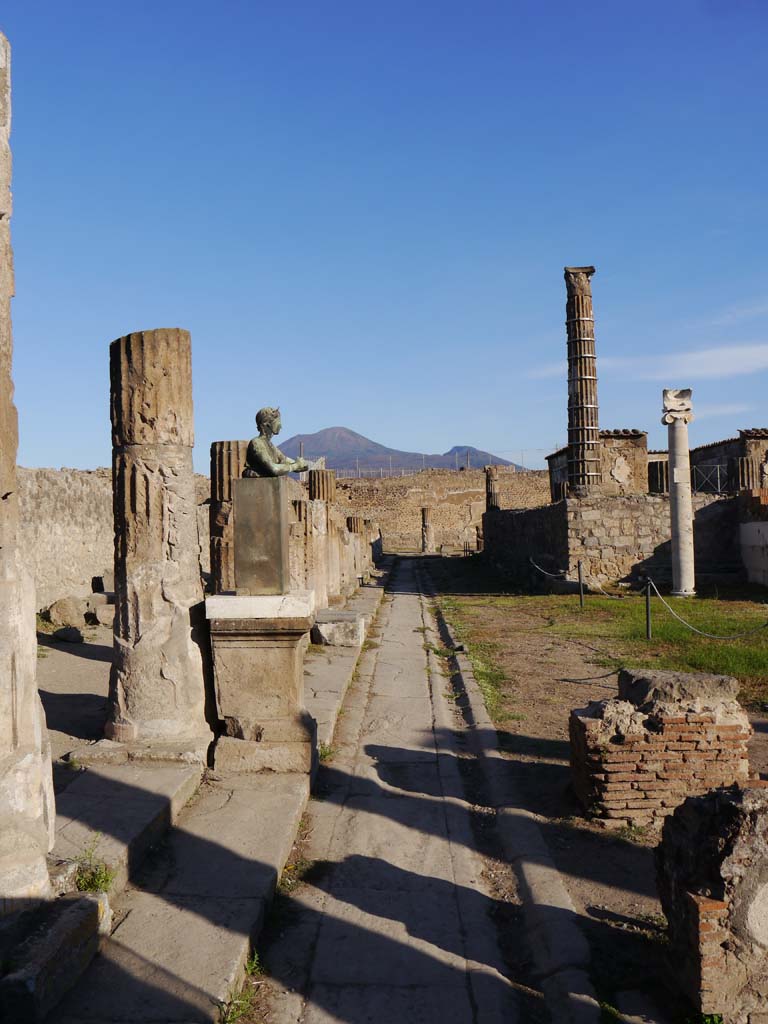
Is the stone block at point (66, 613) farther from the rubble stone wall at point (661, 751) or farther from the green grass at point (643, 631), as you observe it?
the rubble stone wall at point (661, 751)

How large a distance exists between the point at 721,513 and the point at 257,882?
17.9 metres

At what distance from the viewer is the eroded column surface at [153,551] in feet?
17.4

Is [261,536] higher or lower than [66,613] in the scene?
higher

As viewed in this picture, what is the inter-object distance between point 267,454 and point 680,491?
44.0 ft

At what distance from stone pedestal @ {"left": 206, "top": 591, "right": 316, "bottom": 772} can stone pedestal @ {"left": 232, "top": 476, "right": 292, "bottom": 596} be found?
0.68ft

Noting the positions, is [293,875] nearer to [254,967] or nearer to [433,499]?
[254,967]

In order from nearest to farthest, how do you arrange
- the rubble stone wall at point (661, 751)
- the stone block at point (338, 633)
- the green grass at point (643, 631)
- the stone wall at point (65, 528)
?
the rubble stone wall at point (661, 751) < the green grass at point (643, 631) < the stone block at point (338, 633) < the stone wall at point (65, 528)

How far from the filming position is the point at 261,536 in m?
5.62

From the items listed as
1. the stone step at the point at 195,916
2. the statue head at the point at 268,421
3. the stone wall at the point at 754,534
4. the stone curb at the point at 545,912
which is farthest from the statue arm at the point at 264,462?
the stone wall at the point at 754,534

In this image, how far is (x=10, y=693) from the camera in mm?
2691

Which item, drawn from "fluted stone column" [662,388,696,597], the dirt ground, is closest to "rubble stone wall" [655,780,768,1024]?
the dirt ground

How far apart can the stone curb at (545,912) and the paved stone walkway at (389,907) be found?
179mm

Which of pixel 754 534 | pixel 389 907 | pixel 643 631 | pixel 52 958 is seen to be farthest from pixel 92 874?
pixel 754 534

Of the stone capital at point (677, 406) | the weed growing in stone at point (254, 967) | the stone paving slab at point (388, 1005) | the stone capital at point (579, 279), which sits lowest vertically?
the stone paving slab at point (388, 1005)
